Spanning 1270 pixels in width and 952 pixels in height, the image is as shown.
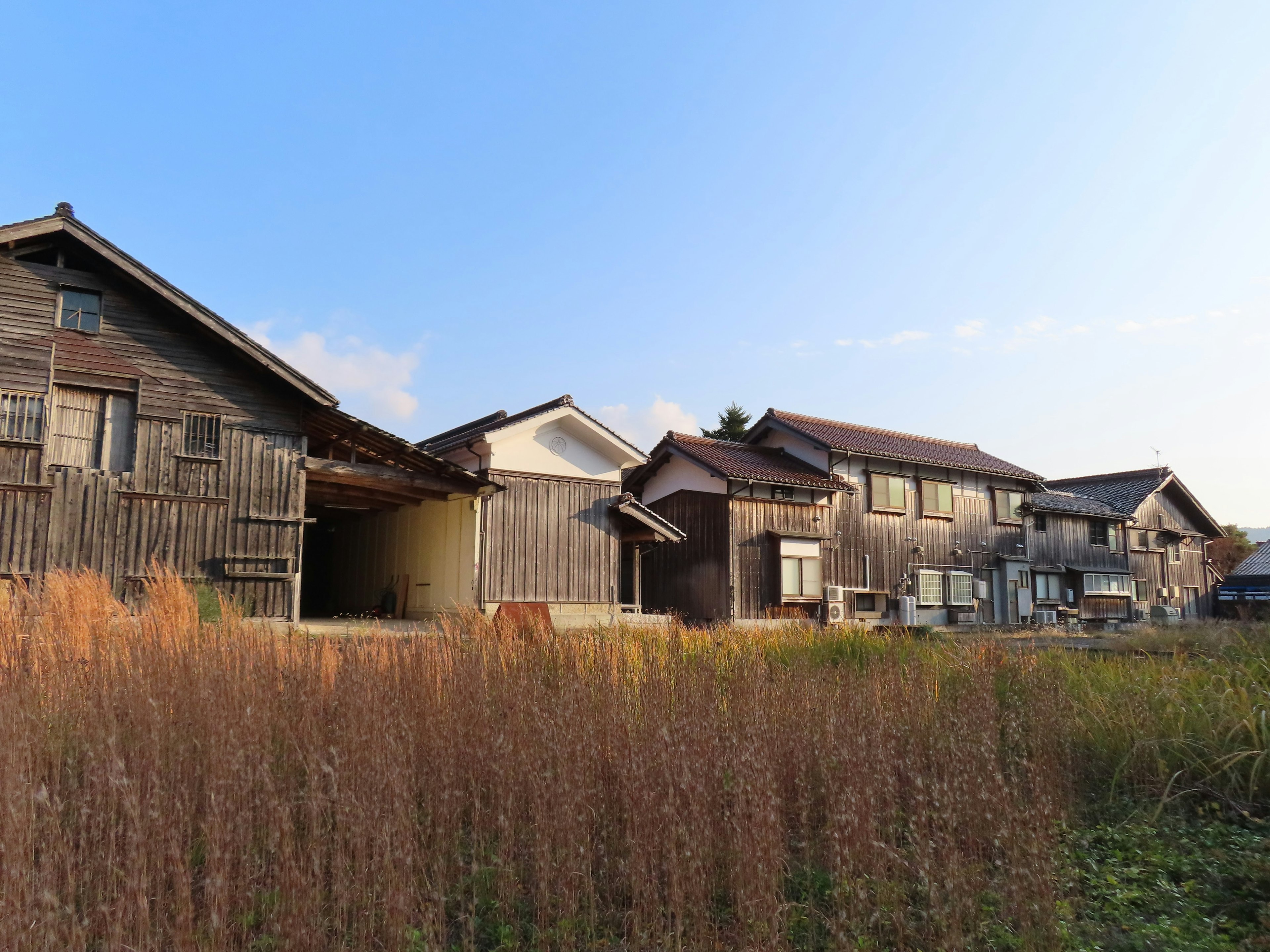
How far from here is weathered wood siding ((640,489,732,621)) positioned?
2055 centimetres

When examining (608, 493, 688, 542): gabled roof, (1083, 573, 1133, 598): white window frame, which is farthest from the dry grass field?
(1083, 573, 1133, 598): white window frame

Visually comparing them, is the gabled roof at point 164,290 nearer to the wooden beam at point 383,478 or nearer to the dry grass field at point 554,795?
the wooden beam at point 383,478

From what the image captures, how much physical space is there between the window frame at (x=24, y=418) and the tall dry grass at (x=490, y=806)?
6.53m

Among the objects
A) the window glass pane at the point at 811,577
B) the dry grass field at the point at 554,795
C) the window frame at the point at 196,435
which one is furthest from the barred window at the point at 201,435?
the window glass pane at the point at 811,577

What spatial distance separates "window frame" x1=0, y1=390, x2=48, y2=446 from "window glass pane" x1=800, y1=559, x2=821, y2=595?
15.9 m

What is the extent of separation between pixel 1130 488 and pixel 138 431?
107 feet

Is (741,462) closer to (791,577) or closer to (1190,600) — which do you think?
(791,577)

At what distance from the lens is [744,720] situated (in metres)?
4.65

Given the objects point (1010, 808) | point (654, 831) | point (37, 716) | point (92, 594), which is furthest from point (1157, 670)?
point (92, 594)

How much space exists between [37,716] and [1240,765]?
6475 mm

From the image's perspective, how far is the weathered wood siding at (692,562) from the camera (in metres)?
20.5

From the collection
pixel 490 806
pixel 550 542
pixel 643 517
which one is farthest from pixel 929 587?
pixel 490 806

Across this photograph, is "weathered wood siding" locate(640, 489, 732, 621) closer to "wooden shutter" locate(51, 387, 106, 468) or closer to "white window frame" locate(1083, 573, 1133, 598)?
Answer: "wooden shutter" locate(51, 387, 106, 468)

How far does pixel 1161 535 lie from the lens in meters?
32.5
